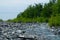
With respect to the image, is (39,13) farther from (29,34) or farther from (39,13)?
(29,34)

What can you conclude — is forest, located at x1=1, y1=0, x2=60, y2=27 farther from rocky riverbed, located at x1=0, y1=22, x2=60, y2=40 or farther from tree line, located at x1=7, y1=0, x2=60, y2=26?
rocky riverbed, located at x1=0, y1=22, x2=60, y2=40

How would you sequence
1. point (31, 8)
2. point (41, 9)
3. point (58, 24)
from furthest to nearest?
point (31, 8) < point (41, 9) < point (58, 24)

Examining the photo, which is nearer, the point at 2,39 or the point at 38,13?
the point at 2,39

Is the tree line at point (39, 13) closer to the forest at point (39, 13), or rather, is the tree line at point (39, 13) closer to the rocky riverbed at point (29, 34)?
the forest at point (39, 13)

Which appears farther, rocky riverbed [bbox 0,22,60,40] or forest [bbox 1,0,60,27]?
forest [bbox 1,0,60,27]

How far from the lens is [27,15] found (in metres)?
95.2

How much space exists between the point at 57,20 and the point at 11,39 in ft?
103

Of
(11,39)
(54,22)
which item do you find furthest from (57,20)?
(11,39)

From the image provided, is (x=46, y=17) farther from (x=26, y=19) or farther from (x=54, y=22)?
(x=54, y=22)

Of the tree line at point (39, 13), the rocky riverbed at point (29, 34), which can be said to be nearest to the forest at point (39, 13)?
the tree line at point (39, 13)

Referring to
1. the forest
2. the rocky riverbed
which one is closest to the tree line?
the forest

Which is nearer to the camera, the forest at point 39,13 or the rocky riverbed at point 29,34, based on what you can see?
the rocky riverbed at point 29,34

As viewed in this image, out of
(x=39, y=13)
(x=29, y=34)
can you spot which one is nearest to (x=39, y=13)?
(x=39, y=13)

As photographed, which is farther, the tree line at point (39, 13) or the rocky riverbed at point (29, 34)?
the tree line at point (39, 13)
